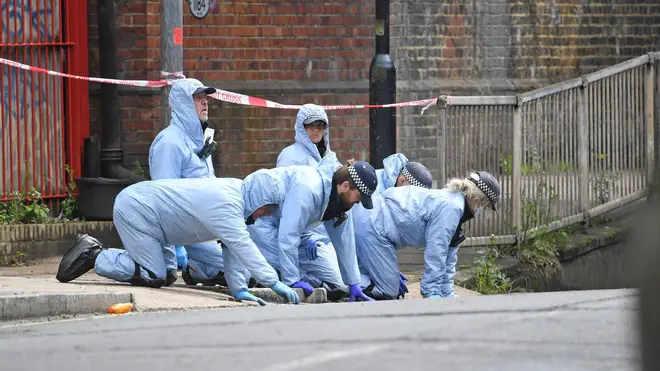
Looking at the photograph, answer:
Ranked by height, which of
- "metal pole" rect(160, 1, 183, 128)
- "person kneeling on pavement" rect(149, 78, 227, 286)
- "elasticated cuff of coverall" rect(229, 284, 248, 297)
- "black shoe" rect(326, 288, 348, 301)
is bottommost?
"black shoe" rect(326, 288, 348, 301)

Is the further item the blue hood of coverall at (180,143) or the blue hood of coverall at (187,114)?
the blue hood of coverall at (187,114)

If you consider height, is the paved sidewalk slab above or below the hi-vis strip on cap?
below

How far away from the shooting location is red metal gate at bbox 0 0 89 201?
1209 centimetres

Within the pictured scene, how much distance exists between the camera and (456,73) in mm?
15797

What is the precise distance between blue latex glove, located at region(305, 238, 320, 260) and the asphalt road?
1.33m

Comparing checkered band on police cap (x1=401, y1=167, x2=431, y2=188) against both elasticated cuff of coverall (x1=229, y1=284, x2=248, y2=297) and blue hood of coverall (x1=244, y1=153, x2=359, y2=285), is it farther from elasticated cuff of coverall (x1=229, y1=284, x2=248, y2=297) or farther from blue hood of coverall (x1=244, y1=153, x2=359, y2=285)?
elasticated cuff of coverall (x1=229, y1=284, x2=248, y2=297)

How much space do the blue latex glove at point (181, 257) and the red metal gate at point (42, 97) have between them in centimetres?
260


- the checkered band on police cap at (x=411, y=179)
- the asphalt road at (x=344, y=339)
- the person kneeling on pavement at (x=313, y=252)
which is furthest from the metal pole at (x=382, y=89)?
the asphalt road at (x=344, y=339)

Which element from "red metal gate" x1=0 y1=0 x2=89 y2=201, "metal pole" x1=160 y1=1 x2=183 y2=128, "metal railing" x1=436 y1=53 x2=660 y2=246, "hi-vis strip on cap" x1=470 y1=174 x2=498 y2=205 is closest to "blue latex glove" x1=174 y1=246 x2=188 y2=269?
"metal pole" x1=160 y1=1 x2=183 y2=128

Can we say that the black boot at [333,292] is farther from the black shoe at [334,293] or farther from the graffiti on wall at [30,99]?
the graffiti on wall at [30,99]

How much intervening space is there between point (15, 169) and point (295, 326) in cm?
571

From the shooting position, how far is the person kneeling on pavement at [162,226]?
8.98 metres

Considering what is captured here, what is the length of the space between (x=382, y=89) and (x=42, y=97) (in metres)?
3.03

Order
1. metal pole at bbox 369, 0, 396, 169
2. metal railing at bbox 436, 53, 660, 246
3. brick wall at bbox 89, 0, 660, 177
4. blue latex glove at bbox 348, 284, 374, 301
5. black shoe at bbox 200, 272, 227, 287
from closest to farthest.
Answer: black shoe at bbox 200, 272, 227, 287
blue latex glove at bbox 348, 284, 374, 301
metal pole at bbox 369, 0, 396, 169
metal railing at bbox 436, 53, 660, 246
brick wall at bbox 89, 0, 660, 177
